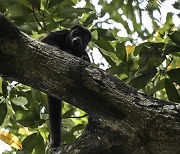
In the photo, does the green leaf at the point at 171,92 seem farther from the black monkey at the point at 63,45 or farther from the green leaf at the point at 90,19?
the green leaf at the point at 90,19

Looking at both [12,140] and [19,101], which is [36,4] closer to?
[19,101]

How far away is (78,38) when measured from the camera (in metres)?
3.84

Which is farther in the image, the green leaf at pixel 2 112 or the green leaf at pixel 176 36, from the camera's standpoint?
the green leaf at pixel 2 112

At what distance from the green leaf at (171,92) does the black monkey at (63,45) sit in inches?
29.2

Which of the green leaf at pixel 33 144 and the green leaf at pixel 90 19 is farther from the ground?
the green leaf at pixel 90 19

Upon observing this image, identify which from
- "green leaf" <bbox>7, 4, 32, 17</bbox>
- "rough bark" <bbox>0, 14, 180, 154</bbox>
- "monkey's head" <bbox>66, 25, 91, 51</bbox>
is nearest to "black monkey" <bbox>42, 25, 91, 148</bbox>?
"monkey's head" <bbox>66, 25, 91, 51</bbox>

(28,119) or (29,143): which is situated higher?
(28,119)

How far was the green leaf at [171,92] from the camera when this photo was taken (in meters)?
2.72

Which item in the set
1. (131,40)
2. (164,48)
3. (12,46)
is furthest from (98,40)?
(12,46)

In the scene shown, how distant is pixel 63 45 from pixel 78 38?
20cm

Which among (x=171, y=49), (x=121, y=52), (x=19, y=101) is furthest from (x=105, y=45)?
(x=19, y=101)

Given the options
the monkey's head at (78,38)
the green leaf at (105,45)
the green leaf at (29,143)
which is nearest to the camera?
the green leaf at (29,143)

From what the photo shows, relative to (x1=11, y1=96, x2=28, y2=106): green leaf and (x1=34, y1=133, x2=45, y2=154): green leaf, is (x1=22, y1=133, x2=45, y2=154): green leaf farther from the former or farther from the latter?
(x1=11, y1=96, x2=28, y2=106): green leaf

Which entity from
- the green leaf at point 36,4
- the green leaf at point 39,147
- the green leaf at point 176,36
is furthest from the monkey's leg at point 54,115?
the green leaf at point 176,36
